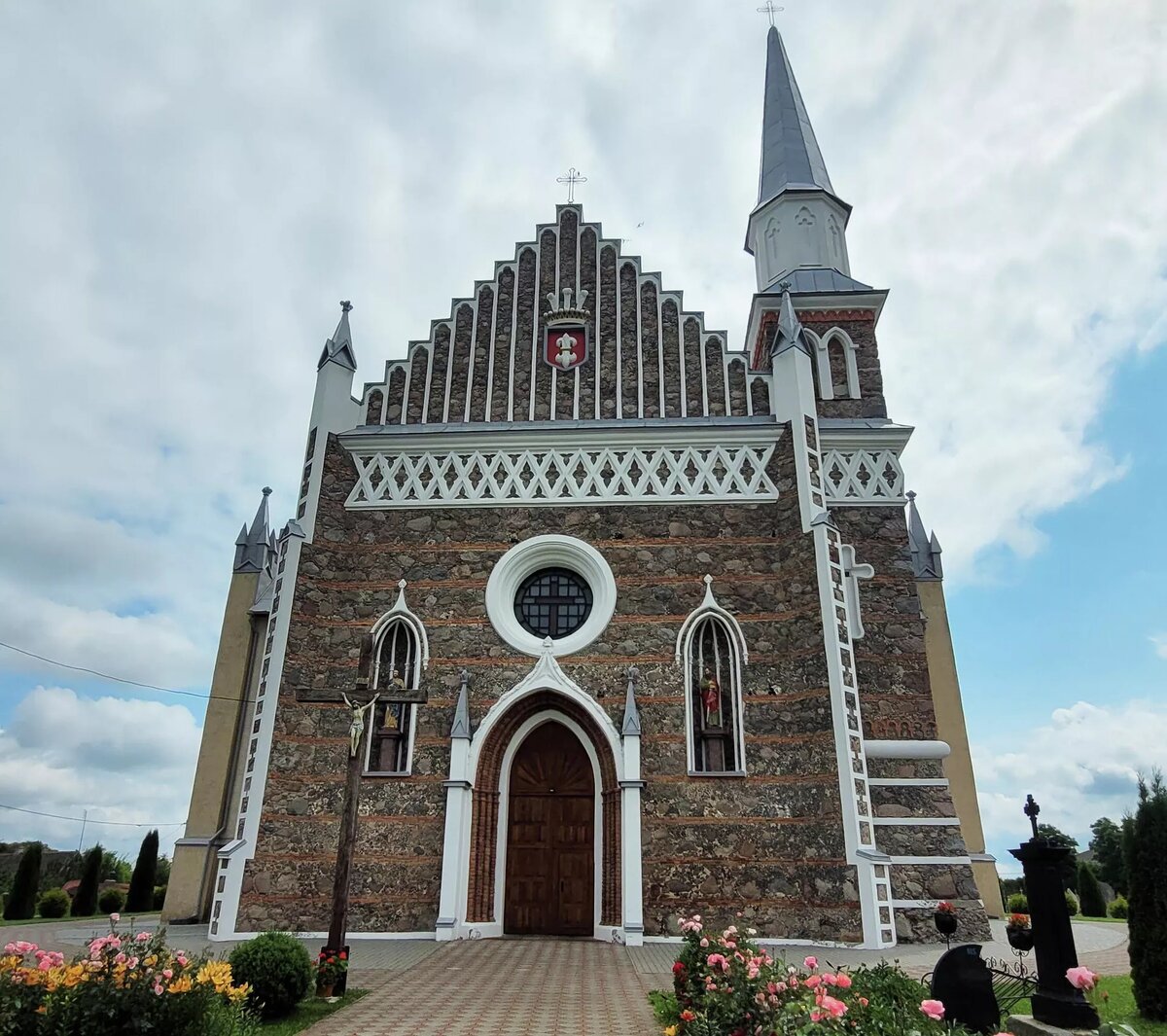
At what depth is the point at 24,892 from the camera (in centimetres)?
2044

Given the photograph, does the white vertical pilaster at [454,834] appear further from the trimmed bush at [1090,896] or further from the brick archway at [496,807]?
the trimmed bush at [1090,896]

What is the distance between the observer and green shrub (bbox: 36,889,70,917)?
2034cm

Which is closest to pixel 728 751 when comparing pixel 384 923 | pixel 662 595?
pixel 662 595

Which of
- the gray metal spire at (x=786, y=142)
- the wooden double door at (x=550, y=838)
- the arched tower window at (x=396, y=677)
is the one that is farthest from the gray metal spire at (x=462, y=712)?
the gray metal spire at (x=786, y=142)

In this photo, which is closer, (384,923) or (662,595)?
(384,923)

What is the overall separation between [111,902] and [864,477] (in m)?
22.7

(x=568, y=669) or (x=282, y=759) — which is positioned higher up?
(x=568, y=669)

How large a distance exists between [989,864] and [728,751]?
28.0 feet

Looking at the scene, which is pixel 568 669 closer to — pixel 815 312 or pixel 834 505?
pixel 834 505

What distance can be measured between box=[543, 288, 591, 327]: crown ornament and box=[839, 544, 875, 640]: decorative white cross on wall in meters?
7.23

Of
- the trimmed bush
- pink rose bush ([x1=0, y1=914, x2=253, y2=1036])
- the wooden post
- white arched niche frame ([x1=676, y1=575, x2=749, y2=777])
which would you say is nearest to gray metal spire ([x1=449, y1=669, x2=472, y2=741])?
the wooden post

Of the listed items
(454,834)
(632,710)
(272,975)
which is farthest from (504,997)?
(632,710)

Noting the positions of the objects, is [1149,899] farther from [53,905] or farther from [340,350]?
[53,905]

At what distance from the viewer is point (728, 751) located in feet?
45.5
